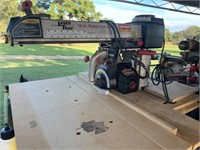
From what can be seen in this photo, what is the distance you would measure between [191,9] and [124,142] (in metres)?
8.39

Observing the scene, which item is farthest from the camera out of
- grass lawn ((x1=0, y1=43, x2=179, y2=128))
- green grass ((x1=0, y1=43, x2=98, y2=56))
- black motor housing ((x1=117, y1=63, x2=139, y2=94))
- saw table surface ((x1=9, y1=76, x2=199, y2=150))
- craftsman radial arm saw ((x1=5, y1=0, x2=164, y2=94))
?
green grass ((x1=0, y1=43, x2=98, y2=56))

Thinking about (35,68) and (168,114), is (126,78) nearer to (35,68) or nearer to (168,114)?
(168,114)

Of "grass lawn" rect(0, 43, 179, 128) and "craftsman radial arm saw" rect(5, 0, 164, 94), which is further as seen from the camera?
"grass lawn" rect(0, 43, 179, 128)

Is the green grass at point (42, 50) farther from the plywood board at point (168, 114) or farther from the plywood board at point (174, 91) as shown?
the plywood board at point (168, 114)

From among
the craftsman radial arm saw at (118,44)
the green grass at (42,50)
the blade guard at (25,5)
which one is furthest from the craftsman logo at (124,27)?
the green grass at (42,50)

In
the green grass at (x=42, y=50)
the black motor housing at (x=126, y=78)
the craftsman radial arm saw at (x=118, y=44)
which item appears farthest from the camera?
the green grass at (x=42, y=50)

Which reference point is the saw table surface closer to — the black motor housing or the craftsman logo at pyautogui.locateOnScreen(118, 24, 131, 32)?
the black motor housing

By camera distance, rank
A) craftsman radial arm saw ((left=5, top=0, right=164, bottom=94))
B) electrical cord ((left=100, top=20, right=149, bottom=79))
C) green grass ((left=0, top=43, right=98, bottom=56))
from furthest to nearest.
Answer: green grass ((left=0, top=43, right=98, bottom=56))
electrical cord ((left=100, top=20, right=149, bottom=79))
craftsman radial arm saw ((left=5, top=0, right=164, bottom=94))

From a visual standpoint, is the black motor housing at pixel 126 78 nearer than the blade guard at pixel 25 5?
No

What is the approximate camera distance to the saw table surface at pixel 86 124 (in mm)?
725

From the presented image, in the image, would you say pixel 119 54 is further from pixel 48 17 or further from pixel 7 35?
pixel 7 35

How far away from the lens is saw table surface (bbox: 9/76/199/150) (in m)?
0.72

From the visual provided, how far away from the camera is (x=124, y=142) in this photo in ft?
2.41

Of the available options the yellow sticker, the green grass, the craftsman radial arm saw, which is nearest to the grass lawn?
the green grass
